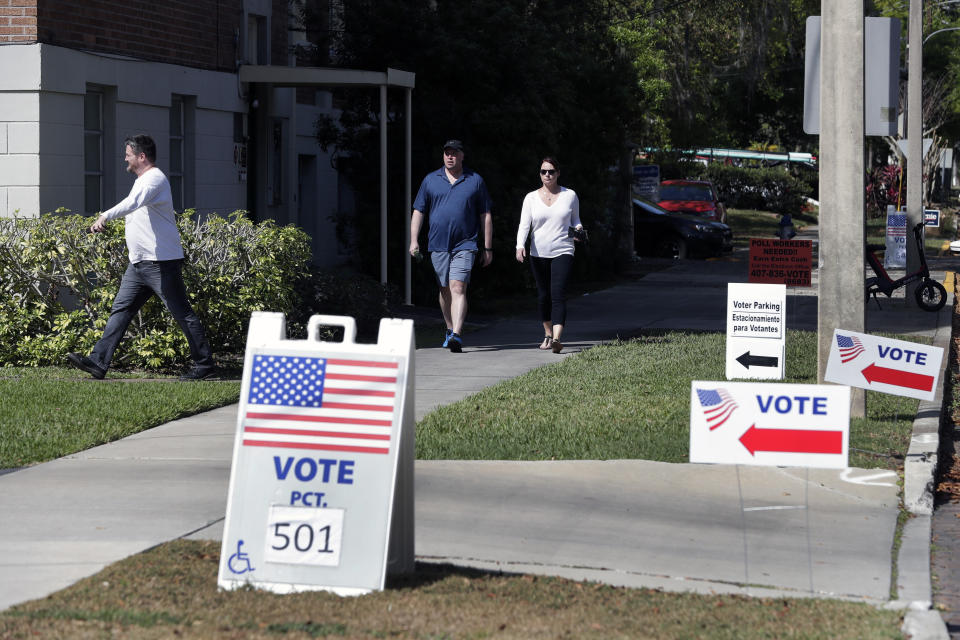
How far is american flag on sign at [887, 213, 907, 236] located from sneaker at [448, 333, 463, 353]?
42.9ft

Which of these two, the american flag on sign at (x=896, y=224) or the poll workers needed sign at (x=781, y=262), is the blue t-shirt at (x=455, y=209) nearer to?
the poll workers needed sign at (x=781, y=262)

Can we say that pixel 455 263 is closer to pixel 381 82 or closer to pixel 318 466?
pixel 381 82

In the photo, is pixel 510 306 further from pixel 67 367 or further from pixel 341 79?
pixel 67 367

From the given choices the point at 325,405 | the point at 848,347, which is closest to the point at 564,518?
the point at 325,405

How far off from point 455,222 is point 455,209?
0.39 ft

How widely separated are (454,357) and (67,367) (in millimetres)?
3438

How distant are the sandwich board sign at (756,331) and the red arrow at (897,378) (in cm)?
234

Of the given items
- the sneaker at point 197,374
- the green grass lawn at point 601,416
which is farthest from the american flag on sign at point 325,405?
the sneaker at point 197,374

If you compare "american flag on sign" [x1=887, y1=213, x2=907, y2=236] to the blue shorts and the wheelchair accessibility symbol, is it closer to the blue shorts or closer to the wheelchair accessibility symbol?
the blue shorts

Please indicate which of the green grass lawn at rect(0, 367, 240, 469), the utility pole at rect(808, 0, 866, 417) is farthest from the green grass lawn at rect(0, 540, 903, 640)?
the utility pole at rect(808, 0, 866, 417)

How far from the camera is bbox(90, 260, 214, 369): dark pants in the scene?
998 centimetres

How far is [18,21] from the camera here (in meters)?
12.4

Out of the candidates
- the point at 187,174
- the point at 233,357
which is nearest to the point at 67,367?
the point at 233,357

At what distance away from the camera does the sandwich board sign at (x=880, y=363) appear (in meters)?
7.91
